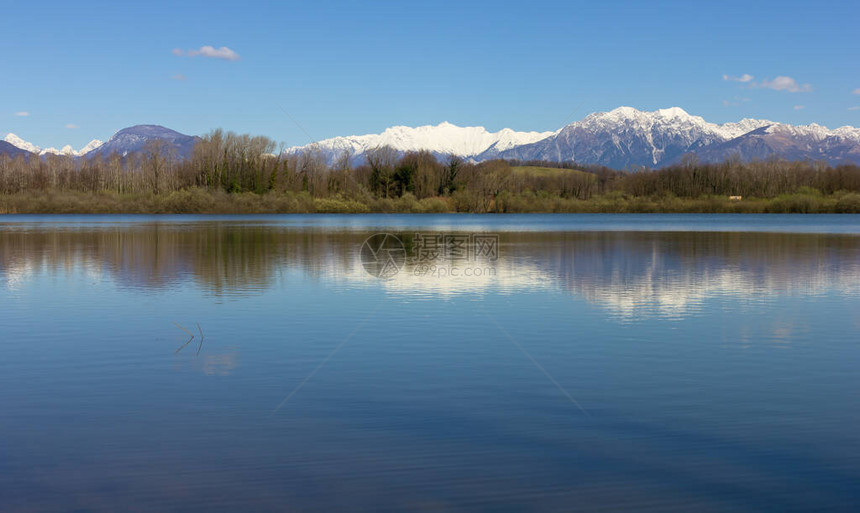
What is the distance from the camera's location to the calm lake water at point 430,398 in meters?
7.14

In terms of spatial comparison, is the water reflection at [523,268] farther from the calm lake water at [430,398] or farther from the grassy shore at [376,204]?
the grassy shore at [376,204]

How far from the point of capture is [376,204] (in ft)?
452

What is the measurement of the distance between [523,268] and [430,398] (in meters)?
20.0

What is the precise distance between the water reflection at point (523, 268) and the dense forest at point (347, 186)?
88675 mm

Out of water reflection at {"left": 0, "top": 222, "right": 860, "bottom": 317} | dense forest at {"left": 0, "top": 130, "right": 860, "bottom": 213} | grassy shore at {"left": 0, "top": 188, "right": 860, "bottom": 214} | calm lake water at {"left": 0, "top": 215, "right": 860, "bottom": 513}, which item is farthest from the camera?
dense forest at {"left": 0, "top": 130, "right": 860, "bottom": 213}

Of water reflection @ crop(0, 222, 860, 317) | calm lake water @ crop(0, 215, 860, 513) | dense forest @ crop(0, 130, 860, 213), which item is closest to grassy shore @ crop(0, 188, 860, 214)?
dense forest @ crop(0, 130, 860, 213)

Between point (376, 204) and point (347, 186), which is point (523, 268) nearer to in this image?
point (376, 204)

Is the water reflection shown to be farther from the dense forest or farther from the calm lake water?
the dense forest

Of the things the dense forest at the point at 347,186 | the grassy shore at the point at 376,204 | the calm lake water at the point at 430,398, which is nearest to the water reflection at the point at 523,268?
the calm lake water at the point at 430,398

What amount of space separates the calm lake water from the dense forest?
367ft

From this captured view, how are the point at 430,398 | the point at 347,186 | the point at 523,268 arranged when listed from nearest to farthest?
the point at 430,398 < the point at 523,268 < the point at 347,186

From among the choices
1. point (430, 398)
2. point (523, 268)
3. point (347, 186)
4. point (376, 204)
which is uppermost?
point (347, 186)

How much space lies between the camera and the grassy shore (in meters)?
126

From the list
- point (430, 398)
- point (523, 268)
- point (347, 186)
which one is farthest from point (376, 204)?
point (430, 398)
